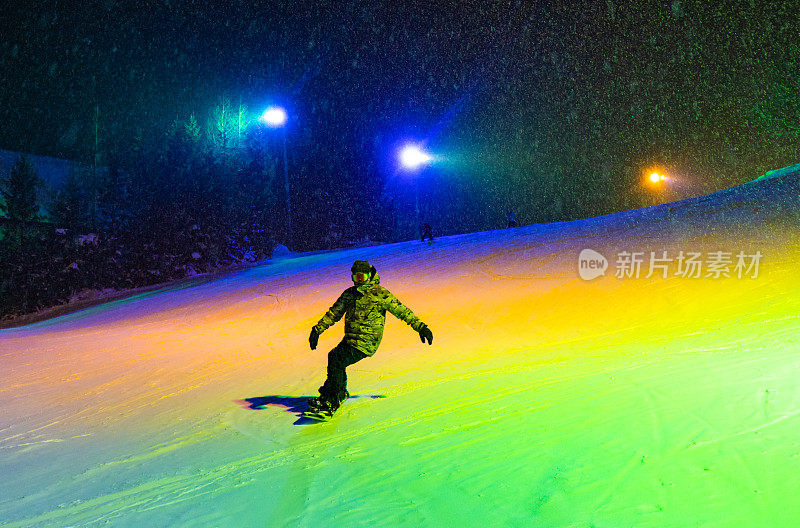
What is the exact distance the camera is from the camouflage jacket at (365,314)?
6.07 m

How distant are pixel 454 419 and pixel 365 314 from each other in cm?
150

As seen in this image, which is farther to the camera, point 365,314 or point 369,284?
point 369,284

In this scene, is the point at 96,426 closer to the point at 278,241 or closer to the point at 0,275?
the point at 0,275

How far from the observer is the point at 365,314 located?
609 cm

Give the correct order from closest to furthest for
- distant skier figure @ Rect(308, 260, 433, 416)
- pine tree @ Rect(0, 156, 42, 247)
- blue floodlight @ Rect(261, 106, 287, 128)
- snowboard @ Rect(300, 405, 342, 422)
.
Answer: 1. snowboard @ Rect(300, 405, 342, 422)
2. distant skier figure @ Rect(308, 260, 433, 416)
3. pine tree @ Rect(0, 156, 42, 247)
4. blue floodlight @ Rect(261, 106, 287, 128)

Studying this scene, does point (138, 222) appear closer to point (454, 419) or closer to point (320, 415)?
point (320, 415)

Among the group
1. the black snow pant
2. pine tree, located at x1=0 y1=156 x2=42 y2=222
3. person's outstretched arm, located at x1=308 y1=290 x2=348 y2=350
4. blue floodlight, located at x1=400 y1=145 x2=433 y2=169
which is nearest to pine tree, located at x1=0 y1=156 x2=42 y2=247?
pine tree, located at x1=0 y1=156 x2=42 y2=222

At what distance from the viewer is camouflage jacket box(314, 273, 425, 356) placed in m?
6.07

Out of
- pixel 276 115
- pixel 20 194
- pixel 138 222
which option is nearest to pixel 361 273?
pixel 138 222

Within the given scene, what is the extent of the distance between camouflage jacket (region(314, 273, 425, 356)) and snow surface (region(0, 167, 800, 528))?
831 mm

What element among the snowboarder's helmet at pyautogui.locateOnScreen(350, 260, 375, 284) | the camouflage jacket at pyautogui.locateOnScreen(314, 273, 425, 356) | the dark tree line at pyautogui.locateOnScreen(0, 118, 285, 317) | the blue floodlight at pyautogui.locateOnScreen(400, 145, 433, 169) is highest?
the blue floodlight at pyautogui.locateOnScreen(400, 145, 433, 169)

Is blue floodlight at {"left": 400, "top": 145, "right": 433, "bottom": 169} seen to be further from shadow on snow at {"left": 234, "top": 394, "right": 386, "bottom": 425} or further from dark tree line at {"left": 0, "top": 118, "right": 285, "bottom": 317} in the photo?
shadow on snow at {"left": 234, "top": 394, "right": 386, "bottom": 425}

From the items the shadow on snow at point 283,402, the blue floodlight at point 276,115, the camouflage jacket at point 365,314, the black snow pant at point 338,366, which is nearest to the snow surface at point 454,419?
the shadow on snow at point 283,402

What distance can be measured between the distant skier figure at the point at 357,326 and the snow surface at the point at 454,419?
303mm
